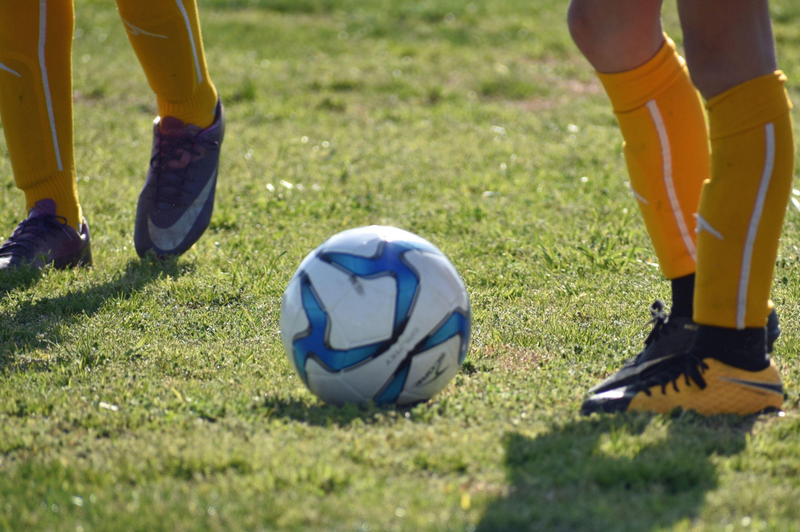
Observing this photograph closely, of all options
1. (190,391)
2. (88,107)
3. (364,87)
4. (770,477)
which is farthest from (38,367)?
(364,87)

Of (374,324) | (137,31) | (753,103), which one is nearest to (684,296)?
(753,103)

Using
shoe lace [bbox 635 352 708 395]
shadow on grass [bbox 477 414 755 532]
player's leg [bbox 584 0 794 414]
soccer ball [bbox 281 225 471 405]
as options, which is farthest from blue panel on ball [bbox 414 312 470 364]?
player's leg [bbox 584 0 794 414]

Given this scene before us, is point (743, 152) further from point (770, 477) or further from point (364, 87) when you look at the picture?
point (364, 87)

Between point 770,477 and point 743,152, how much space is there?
0.87m

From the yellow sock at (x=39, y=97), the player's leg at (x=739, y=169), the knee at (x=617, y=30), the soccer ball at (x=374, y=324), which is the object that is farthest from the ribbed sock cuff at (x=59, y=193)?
the player's leg at (x=739, y=169)

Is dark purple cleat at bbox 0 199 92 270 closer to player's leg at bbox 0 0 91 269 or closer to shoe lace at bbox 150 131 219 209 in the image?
player's leg at bbox 0 0 91 269

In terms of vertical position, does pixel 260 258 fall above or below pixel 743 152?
below

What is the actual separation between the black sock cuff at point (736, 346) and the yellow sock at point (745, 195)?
50mm

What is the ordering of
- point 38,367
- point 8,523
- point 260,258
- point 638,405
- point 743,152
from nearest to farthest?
1. point 8,523
2. point 743,152
3. point 638,405
4. point 38,367
5. point 260,258

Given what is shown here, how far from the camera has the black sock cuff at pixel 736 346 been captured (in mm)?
2389

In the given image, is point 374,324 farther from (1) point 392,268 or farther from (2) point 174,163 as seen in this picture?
(2) point 174,163

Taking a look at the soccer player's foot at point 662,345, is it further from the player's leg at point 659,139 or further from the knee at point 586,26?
the knee at point 586,26

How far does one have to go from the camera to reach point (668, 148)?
8.60 feet

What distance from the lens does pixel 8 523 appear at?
1.87m
